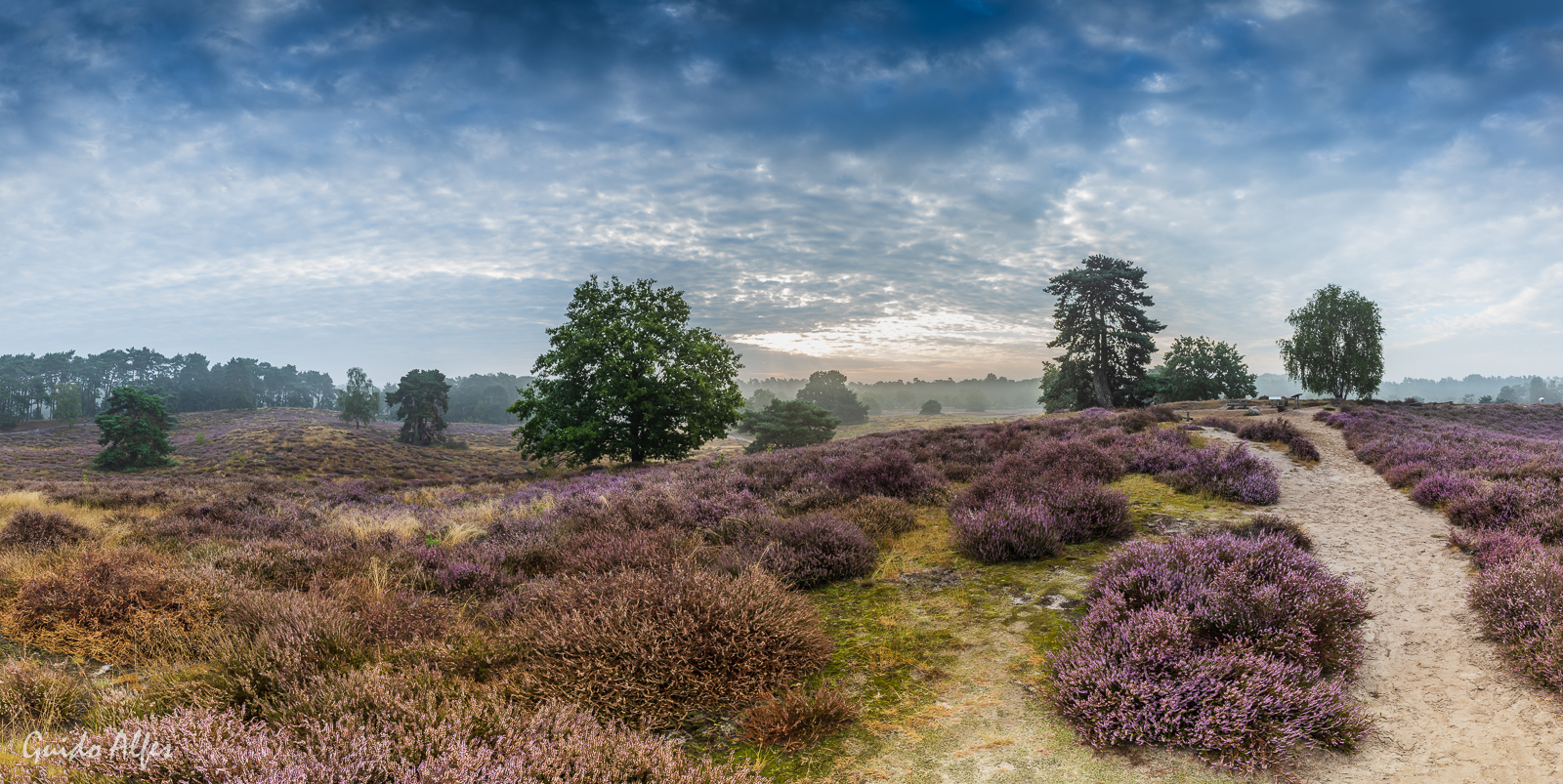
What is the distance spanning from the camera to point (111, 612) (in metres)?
4.08

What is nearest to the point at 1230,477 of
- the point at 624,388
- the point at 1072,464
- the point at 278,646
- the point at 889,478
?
the point at 1072,464

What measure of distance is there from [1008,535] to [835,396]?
11832cm

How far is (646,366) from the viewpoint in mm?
24516

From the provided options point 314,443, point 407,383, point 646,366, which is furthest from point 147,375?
point 646,366

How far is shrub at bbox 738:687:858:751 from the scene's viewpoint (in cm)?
271

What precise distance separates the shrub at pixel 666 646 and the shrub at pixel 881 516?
257 centimetres

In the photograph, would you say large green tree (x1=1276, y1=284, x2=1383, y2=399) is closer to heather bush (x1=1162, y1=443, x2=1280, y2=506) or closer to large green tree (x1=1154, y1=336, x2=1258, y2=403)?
large green tree (x1=1154, y1=336, x2=1258, y2=403)

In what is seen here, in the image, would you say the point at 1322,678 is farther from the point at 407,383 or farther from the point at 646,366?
the point at 407,383

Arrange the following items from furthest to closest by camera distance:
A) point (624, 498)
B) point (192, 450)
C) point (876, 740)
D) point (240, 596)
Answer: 1. point (192, 450)
2. point (624, 498)
3. point (240, 596)
4. point (876, 740)

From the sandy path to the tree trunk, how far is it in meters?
38.6

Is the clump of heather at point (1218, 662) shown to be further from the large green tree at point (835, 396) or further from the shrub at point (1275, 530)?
the large green tree at point (835, 396)

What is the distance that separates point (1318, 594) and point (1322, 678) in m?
0.71

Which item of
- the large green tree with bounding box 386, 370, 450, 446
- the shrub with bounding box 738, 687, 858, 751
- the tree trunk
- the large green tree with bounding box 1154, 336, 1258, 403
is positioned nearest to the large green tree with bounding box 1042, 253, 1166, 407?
the tree trunk

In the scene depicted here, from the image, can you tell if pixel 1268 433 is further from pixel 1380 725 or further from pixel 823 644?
pixel 823 644
